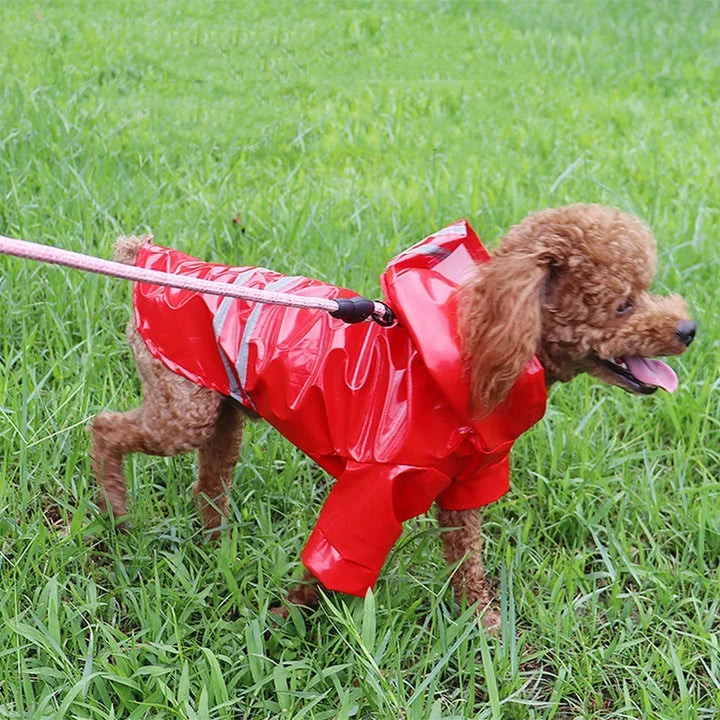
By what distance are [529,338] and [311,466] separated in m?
1.01

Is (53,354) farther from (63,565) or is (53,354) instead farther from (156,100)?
(156,100)

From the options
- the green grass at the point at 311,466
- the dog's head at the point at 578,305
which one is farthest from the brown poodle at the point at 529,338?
the green grass at the point at 311,466

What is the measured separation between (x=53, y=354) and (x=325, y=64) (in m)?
3.77

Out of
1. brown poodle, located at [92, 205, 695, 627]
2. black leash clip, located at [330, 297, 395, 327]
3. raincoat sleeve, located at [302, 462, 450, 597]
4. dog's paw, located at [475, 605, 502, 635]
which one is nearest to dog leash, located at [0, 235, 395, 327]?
black leash clip, located at [330, 297, 395, 327]

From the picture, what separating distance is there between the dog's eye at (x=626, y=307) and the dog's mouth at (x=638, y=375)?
93mm

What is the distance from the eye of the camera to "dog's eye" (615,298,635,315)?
5.75 feet

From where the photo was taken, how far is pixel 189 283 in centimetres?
151

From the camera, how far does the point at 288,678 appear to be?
1830 mm

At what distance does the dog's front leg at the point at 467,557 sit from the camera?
1.98m

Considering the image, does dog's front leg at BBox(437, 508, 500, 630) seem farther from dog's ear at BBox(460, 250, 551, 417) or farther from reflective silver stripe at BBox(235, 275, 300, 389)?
reflective silver stripe at BBox(235, 275, 300, 389)

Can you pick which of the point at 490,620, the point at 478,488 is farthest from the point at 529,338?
the point at 490,620

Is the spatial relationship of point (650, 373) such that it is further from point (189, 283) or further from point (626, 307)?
point (189, 283)

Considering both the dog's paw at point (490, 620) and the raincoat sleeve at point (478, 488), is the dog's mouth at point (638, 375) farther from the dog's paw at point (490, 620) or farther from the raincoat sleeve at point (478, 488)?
the dog's paw at point (490, 620)

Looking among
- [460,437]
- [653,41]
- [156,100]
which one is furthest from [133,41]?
[460,437]
